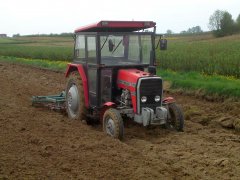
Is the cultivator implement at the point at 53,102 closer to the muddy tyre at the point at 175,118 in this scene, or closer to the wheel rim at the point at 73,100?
the wheel rim at the point at 73,100

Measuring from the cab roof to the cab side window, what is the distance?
8.5 inches

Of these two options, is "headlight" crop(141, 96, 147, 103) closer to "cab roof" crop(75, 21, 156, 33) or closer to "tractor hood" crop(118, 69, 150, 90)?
"tractor hood" crop(118, 69, 150, 90)

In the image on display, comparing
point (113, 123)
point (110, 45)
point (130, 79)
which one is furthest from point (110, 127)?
point (110, 45)

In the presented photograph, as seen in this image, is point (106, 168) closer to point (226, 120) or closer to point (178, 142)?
point (178, 142)

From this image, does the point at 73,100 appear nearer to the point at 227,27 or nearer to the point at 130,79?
the point at 130,79

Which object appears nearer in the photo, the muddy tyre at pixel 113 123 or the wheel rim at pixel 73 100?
the muddy tyre at pixel 113 123

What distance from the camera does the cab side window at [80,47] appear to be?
8125mm

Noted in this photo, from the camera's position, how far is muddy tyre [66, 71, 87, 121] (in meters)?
8.16

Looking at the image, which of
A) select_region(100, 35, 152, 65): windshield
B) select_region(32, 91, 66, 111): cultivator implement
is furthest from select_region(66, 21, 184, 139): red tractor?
select_region(32, 91, 66, 111): cultivator implement

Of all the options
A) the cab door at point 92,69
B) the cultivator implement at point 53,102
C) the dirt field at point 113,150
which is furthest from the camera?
the cultivator implement at point 53,102

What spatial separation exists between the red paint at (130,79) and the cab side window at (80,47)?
1.07 m

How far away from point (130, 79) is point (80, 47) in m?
1.69

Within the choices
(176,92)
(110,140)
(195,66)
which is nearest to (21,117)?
(110,140)

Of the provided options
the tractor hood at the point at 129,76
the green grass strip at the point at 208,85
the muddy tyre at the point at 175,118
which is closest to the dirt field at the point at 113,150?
the muddy tyre at the point at 175,118
